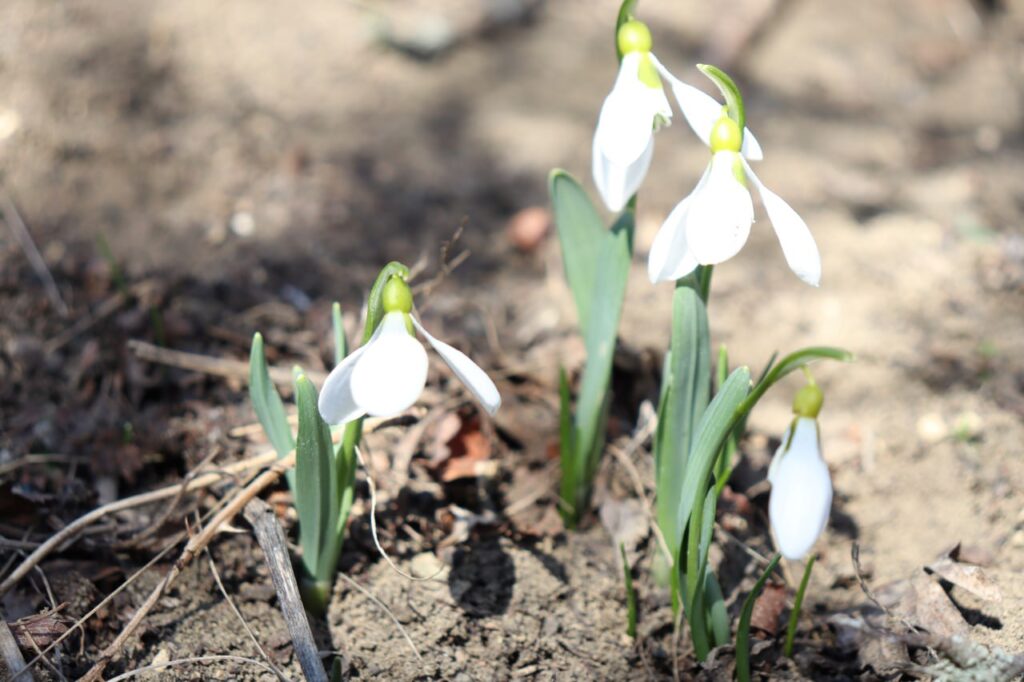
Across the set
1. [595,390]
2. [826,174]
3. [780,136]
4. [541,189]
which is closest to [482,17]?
[541,189]

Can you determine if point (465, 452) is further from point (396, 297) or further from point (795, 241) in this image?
point (795, 241)

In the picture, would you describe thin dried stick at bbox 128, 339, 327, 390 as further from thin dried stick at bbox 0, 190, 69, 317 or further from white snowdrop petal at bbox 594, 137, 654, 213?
white snowdrop petal at bbox 594, 137, 654, 213

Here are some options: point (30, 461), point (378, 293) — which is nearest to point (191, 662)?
point (30, 461)

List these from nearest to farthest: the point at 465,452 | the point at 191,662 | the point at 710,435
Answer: the point at 710,435, the point at 191,662, the point at 465,452

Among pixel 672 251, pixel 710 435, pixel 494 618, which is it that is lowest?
pixel 494 618

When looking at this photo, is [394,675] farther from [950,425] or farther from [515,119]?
[515,119]

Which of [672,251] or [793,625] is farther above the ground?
[672,251]

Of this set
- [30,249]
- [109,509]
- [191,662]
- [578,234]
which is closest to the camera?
[191,662]

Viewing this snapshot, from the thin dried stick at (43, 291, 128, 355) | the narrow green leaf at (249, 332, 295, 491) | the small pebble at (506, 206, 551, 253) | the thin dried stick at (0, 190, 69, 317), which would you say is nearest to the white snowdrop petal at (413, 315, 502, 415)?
the narrow green leaf at (249, 332, 295, 491)
